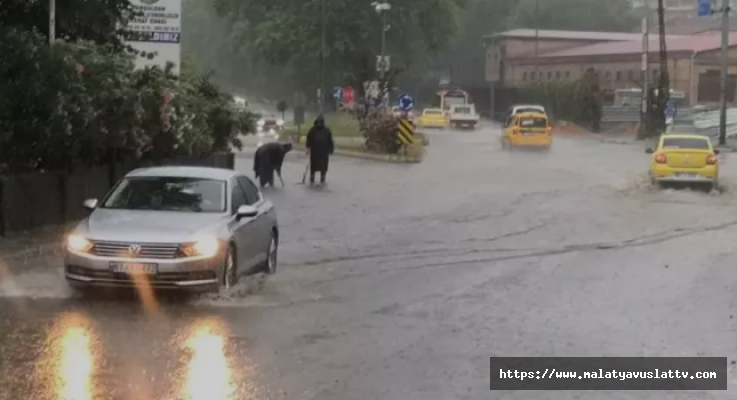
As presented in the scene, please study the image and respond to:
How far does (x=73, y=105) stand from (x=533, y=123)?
36896 mm

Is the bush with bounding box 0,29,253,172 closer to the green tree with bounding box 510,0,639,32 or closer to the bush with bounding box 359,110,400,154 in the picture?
the bush with bounding box 359,110,400,154

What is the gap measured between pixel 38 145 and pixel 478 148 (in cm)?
3790

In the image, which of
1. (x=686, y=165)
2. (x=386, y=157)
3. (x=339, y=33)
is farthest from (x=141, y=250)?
(x=339, y=33)

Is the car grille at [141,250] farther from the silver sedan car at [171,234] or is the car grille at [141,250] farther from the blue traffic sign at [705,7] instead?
the blue traffic sign at [705,7]

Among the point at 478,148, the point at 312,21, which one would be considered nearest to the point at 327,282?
the point at 478,148

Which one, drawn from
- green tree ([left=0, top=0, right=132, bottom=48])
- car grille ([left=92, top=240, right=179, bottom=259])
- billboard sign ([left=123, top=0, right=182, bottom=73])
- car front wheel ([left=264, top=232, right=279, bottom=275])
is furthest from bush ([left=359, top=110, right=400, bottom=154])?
car grille ([left=92, top=240, right=179, bottom=259])

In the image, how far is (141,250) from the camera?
12086 millimetres

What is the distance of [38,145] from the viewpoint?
63.0 feet

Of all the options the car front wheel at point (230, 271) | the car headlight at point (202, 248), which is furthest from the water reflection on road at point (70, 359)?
the car front wheel at point (230, 271)

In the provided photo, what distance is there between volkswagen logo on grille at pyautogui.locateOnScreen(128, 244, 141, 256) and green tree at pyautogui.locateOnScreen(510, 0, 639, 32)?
411 ft

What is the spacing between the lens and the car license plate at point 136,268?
475 inches

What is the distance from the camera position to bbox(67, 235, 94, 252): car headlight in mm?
Answer: 12242

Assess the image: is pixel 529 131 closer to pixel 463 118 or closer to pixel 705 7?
pixel 705 7

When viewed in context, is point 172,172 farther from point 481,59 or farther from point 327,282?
point 481,59
